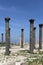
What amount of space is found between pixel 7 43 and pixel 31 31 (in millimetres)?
3027

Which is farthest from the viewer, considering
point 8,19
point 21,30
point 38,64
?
point 21,30

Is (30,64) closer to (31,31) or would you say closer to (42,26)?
(31,31)

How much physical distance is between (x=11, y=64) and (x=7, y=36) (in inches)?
251

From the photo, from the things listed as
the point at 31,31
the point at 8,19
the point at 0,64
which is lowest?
the point at 0,64

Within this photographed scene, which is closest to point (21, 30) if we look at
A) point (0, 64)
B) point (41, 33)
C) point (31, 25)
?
A: point (41, 33)

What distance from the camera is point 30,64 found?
501 inches

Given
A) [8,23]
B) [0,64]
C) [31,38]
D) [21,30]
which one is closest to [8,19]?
[8,23]

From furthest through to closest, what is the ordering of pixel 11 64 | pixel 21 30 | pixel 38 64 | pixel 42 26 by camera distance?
1. pixel 21 30
2. pixel 42 26
3. pixel 11 64
4. pixel 38 64

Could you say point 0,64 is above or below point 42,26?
below

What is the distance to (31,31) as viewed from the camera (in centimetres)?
1975

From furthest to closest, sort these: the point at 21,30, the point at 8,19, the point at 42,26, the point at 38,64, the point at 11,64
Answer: the point at 21,30, the point at 42,26, the point at 8,19, the point at 11,64, the point at 38,64

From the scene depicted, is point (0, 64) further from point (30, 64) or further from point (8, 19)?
point (8, 19)

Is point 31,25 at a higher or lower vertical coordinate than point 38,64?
higher

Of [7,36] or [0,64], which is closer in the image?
[0,64]
